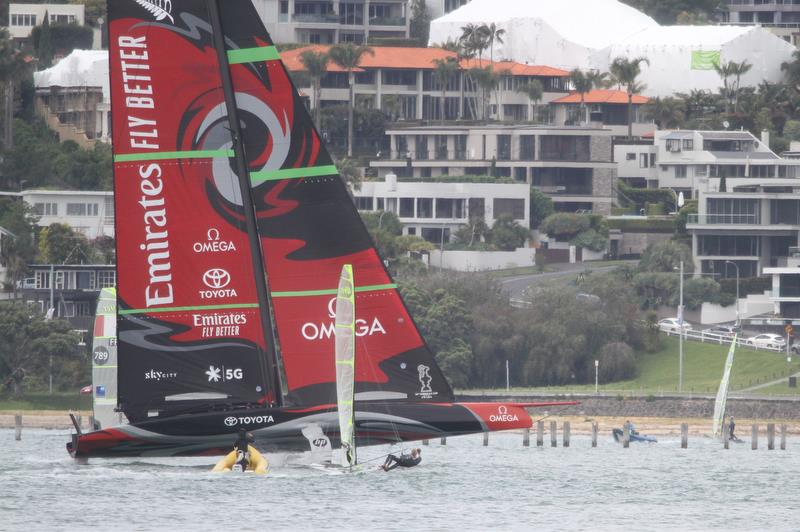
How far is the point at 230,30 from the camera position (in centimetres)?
4125

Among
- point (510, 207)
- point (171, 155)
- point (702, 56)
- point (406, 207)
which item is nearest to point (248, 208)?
point (171, 155)

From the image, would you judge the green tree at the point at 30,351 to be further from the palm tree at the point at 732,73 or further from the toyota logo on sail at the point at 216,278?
the palm tree at the point at 732,73

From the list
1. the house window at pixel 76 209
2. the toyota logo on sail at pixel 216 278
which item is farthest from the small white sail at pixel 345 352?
the house window at pixel 76 209

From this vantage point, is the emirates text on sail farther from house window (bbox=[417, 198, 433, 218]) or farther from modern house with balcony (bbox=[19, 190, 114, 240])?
house window (bbox=[417, 198, 433, 218])

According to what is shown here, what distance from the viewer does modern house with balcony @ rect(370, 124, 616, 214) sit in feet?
476

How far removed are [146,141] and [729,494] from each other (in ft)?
58.0

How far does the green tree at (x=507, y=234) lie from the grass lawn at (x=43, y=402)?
48.5 metres

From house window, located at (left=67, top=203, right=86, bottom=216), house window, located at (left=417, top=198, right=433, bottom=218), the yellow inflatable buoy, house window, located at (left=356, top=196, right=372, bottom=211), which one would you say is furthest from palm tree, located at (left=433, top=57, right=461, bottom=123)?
the yellow inflatable buoy

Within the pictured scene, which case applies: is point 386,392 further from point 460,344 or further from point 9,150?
point 9,150

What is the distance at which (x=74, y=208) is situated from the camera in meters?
116

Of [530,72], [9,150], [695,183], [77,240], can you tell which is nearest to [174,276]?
[77,240]

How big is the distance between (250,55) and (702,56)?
436 ft

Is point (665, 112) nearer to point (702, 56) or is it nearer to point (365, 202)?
point (702, 56)

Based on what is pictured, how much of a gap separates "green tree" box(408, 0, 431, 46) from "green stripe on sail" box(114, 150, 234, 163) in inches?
5629
